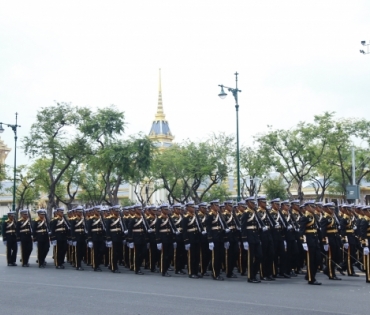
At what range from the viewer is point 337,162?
43.1 m

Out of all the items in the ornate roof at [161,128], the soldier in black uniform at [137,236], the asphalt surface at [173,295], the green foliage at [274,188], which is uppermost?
the ornate roof at [161,128]

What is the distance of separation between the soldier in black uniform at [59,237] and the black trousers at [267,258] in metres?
7.00

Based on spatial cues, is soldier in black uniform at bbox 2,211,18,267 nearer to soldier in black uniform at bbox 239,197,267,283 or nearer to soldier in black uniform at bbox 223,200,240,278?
soldier in black uniform at bbox 223,200,240,278

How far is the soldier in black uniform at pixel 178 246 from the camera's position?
53.1 feet

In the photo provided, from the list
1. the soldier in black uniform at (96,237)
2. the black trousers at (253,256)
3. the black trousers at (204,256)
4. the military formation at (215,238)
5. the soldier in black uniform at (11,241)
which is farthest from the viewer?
the soldier in black uniform at (11,241)

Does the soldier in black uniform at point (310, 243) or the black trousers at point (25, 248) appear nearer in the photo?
the soldier in black uniform at point (310, 243)

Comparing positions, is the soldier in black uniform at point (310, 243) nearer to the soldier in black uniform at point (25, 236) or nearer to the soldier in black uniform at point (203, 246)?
the soldier in black uniform at point (203, 246)

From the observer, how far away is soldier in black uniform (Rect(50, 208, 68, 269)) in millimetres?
18719

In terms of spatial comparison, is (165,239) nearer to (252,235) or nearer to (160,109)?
(252,235)

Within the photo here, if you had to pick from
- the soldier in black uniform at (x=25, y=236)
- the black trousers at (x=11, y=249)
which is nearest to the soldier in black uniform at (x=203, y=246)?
the soldier in black uniform at (x=25, y=236)

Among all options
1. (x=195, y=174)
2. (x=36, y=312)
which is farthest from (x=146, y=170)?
(x=36, y=312)

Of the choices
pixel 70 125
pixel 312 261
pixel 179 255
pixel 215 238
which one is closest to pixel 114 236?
pixel 179 255

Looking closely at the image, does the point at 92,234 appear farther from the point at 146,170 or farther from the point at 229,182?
the point at 229,182

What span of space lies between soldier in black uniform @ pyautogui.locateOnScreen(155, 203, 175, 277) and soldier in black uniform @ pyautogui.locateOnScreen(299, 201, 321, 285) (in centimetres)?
391
